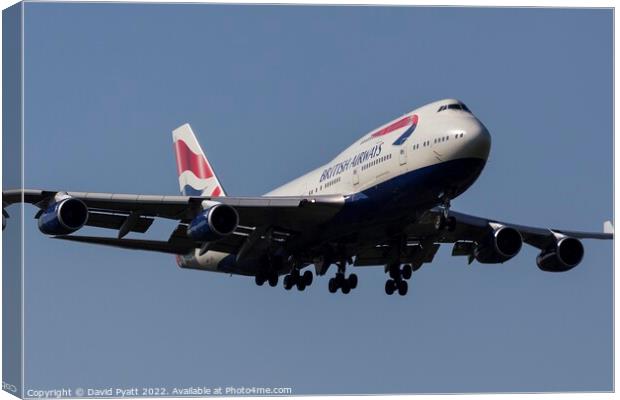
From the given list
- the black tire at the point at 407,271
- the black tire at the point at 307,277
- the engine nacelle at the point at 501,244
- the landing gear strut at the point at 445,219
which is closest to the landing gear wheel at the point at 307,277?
the black tire at the point at 307,277

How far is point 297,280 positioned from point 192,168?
1161cm

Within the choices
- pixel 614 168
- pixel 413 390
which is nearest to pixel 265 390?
pixel 413 390

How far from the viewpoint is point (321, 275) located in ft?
141

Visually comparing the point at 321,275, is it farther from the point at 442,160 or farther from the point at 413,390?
the point at 413,390

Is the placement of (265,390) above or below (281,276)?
below

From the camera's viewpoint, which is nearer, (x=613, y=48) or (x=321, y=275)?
(x=613, y=48)

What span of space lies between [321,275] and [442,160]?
8.77 metres

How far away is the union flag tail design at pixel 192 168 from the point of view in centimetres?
5138

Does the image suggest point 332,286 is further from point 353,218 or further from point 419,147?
point 419,147

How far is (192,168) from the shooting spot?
53406mm

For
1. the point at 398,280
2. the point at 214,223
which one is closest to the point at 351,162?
the point at 214,223

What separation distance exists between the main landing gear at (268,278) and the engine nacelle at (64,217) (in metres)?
7.44

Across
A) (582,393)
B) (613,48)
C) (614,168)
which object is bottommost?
(582,393)

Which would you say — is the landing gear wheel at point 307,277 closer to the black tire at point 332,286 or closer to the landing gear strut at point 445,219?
the black tire at point 332,286
